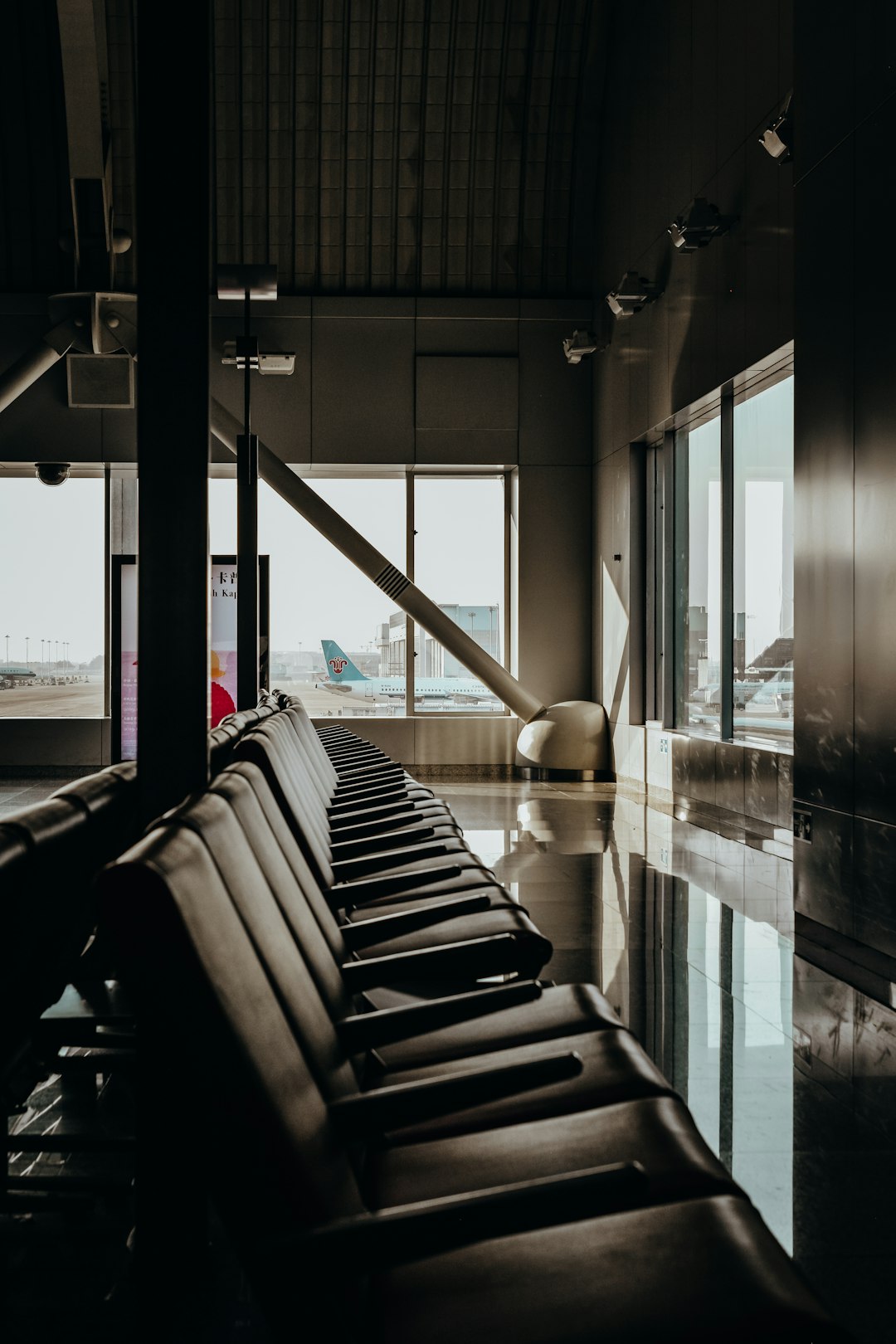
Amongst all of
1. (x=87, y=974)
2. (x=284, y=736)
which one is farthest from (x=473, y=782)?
(x=87, y=974)

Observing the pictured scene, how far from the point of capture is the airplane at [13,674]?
1282 cm

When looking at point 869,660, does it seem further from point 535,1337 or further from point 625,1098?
point 535,1337

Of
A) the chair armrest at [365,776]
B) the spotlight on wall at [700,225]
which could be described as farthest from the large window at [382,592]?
the chair armrest at [365,776]

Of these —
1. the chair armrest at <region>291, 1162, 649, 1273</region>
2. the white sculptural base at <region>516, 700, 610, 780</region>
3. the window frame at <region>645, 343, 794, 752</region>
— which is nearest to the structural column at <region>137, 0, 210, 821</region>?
the chair armrest at <region>291, 1162, 649, 1273</region>

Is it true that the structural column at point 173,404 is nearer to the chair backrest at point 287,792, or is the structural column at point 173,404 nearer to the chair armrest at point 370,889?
the chair backrest at point 287,792

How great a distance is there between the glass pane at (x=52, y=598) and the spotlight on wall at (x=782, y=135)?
8370 millimetres

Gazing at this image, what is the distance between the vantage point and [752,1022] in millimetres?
3670

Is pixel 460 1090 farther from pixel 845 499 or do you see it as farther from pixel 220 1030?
pixel 845 499

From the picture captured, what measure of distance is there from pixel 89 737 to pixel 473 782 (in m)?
4.30

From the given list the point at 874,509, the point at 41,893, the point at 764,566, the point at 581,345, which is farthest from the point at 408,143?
the point at 41,893

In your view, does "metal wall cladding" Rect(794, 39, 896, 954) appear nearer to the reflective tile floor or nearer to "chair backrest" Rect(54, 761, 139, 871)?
the reflective tile floor

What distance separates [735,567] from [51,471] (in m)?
7.68

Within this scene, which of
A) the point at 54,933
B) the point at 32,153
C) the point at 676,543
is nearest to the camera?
the point at 54,933

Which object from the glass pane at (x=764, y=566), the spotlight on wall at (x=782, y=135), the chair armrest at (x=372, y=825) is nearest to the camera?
the chair armrest at (x=372, y=825)
